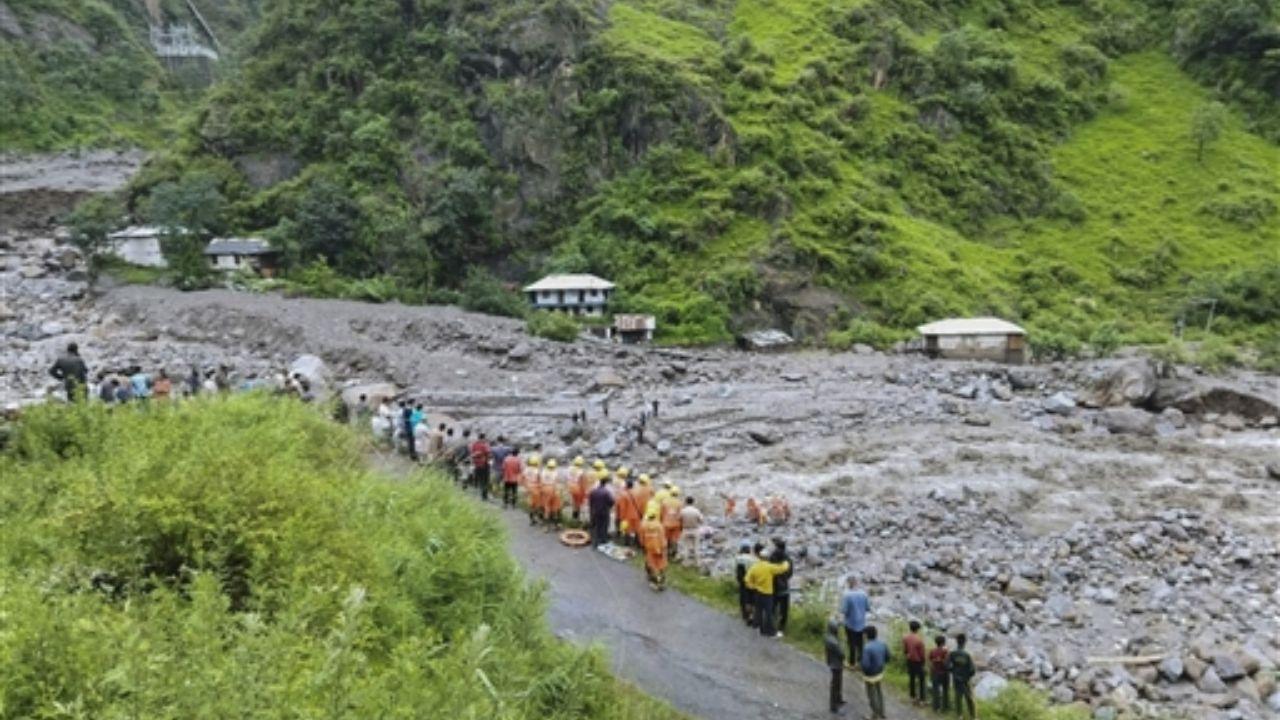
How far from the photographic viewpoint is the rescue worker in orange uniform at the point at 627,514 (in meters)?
18.9

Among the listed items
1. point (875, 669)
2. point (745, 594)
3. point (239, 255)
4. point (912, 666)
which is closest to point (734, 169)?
point (239, 255)

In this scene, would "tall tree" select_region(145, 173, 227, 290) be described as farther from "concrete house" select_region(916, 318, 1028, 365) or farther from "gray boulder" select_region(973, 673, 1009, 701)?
"gray boulder" select_region(973, 673, 1009, 701)

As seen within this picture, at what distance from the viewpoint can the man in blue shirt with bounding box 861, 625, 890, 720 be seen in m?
13.3

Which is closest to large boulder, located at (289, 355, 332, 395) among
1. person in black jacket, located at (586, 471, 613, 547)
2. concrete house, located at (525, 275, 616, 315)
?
person in black jacket, located at (586, 471, 613, 547)

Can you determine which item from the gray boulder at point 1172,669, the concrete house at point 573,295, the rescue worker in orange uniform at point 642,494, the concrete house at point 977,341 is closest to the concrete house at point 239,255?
the concrete house at point 573,295

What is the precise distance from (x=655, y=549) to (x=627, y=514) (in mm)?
1944

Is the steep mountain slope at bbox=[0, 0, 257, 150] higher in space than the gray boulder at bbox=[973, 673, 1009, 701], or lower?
higher

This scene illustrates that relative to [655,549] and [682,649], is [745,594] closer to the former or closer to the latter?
[682,649]

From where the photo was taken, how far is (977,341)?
50.7m

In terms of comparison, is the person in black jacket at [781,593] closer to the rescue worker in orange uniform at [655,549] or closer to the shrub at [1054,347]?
the rescue worker in orange uniform at [655,549]

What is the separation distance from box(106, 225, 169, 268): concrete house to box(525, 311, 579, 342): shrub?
92.8 feet

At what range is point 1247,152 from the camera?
8269 centimetres

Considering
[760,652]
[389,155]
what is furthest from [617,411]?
[389,155]

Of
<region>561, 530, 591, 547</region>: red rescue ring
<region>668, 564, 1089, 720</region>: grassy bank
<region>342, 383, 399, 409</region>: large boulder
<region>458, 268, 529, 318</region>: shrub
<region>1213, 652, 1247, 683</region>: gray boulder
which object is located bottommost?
<region>1213, 652, 1247, 683</region>: gray boulder
